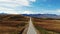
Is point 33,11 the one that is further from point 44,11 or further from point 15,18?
point 15,18

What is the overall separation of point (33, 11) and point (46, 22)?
0.25m

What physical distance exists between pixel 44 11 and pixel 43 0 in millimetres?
162

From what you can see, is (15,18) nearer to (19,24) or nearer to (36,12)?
(19,24)

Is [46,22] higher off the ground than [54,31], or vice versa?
[46,22]

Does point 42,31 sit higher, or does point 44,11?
point 44,11

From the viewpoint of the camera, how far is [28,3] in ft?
6.43

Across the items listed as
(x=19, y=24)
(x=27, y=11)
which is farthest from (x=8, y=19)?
(x=27, y=11)

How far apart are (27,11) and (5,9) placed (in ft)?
1.06

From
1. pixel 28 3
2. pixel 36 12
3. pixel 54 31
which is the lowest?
pixel 54 31

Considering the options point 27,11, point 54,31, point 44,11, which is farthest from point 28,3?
point 54,31

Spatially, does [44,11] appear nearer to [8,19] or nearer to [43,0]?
[43,0]

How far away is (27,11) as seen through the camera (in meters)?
1.94

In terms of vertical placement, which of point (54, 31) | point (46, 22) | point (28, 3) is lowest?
point (54, 31)

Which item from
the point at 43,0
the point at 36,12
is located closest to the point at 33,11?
the point at 36,12
